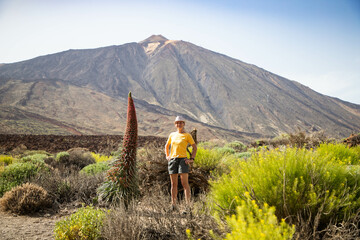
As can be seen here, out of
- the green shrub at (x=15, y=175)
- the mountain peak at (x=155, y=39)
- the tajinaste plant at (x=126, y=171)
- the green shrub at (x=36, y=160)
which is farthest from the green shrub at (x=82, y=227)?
the mountain peak at (x=155, y=39)

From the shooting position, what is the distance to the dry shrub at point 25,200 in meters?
4.53

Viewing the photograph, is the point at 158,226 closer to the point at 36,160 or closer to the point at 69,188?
the point at 69,188

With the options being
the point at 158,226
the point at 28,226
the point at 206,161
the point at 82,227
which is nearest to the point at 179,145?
the point at 158,226

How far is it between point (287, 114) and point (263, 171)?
3662 inches

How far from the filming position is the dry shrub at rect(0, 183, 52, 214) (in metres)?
4.53

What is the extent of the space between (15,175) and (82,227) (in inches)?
162

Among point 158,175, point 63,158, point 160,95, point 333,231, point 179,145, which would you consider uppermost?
point 160,95

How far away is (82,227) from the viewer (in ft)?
10.0

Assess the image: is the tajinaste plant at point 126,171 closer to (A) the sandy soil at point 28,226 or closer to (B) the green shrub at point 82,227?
(B) the green shrub at point 82,227

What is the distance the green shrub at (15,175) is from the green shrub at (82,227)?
3243 mm

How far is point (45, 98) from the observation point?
5956 cm

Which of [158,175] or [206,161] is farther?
[206,161]

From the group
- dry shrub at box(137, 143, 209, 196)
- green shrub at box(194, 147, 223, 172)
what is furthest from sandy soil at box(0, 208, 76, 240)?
green shrub at box(194, 147, 223, 172)

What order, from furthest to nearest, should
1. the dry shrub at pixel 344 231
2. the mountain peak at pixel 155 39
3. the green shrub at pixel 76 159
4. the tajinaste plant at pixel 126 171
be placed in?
the mountain peak at pixel 155 39
the green shrub at pixel 76 159
the tajinaste plant at pixel 126 171
the dry shrub at pixel 344 231
